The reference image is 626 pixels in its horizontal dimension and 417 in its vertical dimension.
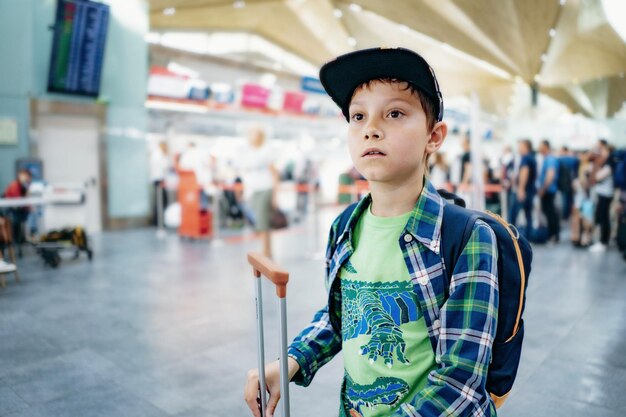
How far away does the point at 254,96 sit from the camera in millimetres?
15617

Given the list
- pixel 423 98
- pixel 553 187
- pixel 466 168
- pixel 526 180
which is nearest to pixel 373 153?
pixel 423 98

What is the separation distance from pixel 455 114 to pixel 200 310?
65.1ft

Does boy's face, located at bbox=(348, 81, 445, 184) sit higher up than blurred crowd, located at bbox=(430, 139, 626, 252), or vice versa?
boy's face, located at bbox=(348, 81, 445, 184)

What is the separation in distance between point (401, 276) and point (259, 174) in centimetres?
583

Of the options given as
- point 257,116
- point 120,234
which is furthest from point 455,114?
point 120,234

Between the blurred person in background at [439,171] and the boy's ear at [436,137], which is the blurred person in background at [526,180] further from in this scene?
the boy's ear at [436,137]

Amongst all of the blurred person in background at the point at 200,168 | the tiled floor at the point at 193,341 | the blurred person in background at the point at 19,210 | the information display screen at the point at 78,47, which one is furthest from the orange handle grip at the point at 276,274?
the information display screen at the point at 78,47

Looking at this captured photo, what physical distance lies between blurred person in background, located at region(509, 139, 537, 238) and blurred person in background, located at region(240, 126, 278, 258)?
4.57m

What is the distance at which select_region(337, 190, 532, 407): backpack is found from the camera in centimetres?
108

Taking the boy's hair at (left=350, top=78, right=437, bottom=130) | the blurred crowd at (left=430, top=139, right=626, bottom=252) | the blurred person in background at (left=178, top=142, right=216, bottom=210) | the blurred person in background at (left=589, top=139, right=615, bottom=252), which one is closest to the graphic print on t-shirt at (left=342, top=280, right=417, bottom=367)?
the boy's hair at (left=350, top=78, right=437, bottom=130)

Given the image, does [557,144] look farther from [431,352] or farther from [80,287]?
[431,352]

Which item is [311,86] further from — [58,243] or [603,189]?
[603,189]

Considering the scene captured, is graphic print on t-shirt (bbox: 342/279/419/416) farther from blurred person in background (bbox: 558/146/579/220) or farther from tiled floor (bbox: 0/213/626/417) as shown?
blurred person in background (bbox: 558/146/579/220)

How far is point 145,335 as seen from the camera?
4.11 meters
